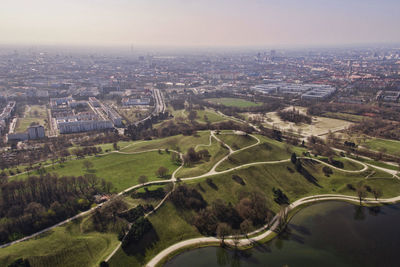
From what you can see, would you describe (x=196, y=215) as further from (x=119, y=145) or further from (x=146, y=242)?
(x=119, y=145)

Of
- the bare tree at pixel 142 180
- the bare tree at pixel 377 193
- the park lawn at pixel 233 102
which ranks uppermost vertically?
the park lawn at pixel 233 102

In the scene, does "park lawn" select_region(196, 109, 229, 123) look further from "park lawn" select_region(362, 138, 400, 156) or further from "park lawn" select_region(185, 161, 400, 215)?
"park lawn" select_region(362, 138, 400, 156)

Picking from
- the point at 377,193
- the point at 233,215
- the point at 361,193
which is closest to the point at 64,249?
the point at 233,215

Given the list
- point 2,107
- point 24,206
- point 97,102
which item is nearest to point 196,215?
point 24,206

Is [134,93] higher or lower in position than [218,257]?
higher

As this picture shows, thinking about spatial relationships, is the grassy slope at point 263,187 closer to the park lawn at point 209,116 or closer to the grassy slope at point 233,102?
the park lawn at point 209,116

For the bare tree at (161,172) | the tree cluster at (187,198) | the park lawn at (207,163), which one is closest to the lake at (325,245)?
the tree cluster at (187,198)
